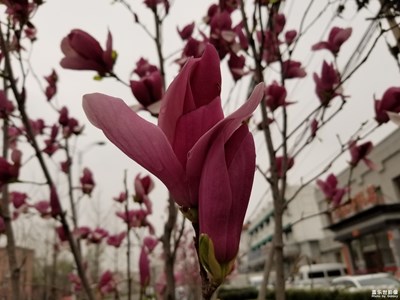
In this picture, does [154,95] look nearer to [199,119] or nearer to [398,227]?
[199,119]

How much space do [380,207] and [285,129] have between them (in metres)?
14.7

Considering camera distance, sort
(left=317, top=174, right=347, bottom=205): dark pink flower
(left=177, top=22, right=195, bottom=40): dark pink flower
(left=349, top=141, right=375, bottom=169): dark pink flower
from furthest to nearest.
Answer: (left=317, top=174, right=347, bottom=205): dark pink flower < (left=177, top=22, right=195, bottom=40): dark pink flower < (left=349, top=141, right=375, bottom=169): dark pink flower

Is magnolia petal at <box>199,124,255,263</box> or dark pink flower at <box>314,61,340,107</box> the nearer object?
magnolia petal at <box>199,124,255,263</box>

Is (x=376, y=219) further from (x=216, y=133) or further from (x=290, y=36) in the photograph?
(x=216, y=133)

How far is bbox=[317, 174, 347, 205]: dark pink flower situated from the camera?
189cm

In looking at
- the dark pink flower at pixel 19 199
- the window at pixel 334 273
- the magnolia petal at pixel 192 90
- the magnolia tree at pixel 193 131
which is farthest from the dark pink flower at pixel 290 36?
the window at pixel 334 273

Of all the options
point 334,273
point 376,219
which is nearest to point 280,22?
point 376,219

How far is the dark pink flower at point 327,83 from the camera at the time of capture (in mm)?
1255

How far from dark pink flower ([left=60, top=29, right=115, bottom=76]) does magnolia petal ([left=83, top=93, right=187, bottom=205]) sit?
55 cm

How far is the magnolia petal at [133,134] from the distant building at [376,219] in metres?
14.1

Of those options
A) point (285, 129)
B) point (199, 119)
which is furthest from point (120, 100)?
point (285, 129)

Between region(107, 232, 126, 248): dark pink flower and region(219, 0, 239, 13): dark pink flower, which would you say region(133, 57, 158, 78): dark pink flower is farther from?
region(107, 232, 126, 248): dark pink flower

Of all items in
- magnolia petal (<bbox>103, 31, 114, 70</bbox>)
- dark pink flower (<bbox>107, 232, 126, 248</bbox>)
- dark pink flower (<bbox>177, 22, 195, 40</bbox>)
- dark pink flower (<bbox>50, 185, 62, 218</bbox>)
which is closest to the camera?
magnolia petal (<bbox>103, 31, 114, 70</bbox>)

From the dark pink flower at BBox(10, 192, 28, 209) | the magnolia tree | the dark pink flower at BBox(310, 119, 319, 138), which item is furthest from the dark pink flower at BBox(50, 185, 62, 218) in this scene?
the dark pink flower at BBox(310, 119, 319, 138)
